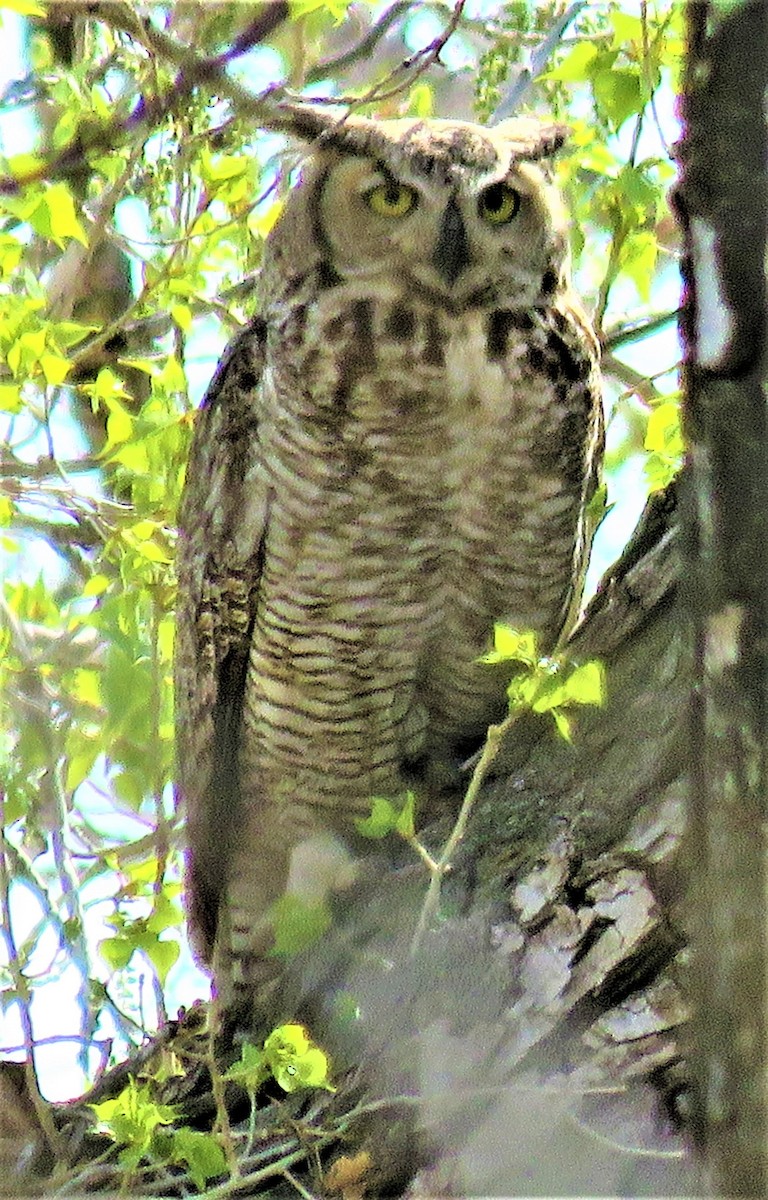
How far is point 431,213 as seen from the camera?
179 centimetres

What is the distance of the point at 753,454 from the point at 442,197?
1114 millimetres

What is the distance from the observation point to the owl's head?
70.5 inches

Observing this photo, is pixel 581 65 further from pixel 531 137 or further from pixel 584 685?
pixel 584 685

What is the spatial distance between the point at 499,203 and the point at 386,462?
1.22 feet

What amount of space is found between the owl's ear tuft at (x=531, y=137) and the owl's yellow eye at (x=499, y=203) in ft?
0.14

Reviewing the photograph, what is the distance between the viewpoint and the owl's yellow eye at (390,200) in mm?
1816

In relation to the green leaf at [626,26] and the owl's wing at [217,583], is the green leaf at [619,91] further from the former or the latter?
the owl's wing at [217,583]

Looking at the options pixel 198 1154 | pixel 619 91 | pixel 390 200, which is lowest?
pixel 198 1154

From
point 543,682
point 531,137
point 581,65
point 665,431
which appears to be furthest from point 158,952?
point 531,137

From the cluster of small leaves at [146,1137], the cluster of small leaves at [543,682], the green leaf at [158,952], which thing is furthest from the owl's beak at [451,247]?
the cluster of small leaves at [146,1137]

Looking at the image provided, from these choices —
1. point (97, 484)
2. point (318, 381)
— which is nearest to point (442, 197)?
point (318, 381)

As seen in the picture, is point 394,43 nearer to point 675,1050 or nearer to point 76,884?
point 76,884

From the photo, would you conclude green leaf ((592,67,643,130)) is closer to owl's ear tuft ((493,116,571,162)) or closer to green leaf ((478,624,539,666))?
owl's ear tuft ((493,116,571,162))

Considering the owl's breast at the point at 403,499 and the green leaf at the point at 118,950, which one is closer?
the green leaf at the point at 118,950
